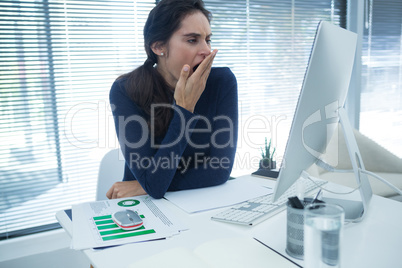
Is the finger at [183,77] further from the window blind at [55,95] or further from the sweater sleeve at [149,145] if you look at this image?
the window blind at [55,95]

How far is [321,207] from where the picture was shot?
60cm

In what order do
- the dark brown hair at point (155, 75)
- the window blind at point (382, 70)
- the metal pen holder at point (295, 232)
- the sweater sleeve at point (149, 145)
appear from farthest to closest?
1. the window blind at point (382, 70)
2. the dark brown hair at point (155, 75)
3. the sweater sleeve at point (149, 145)
4. the metal pen holder at point (295, 232)

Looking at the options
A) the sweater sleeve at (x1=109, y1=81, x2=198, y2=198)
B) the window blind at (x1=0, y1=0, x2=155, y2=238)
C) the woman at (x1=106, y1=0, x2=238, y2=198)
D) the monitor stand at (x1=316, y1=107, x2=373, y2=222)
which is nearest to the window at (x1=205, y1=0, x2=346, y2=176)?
the window blind at (x1=0, y1=0, x2=155, y2=238)

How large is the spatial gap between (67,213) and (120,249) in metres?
0.37

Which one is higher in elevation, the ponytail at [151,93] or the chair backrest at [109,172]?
the ponytail at [151,93]

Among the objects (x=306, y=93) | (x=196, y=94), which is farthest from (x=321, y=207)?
(x=196, y=94)

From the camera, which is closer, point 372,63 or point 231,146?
point 231,146

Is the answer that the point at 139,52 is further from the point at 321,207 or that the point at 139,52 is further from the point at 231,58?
the point at 321,207

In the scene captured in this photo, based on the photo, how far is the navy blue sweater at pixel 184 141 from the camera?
1175 millimetres

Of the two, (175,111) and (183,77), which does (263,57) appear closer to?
(183,77)

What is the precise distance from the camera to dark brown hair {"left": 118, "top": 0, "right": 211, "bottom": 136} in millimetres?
1403

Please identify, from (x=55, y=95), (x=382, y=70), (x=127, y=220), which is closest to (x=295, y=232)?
(x=127, y=220)

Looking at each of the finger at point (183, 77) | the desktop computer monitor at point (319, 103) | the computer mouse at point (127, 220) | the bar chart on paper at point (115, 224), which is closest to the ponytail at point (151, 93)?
the finger at point (183, 77)

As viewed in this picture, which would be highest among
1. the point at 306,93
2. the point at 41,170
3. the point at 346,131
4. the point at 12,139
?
the point at 306,93
